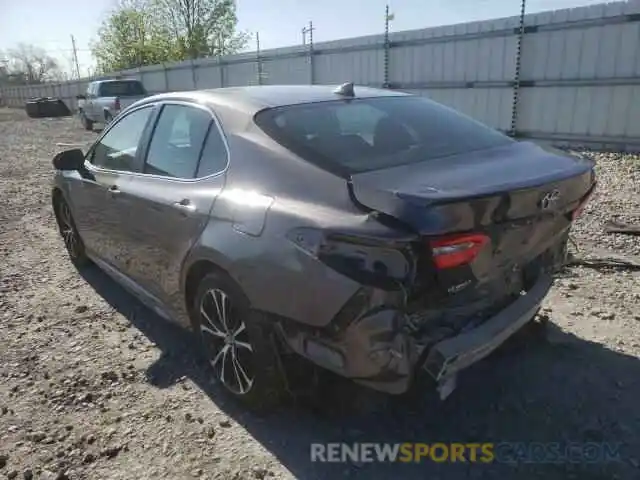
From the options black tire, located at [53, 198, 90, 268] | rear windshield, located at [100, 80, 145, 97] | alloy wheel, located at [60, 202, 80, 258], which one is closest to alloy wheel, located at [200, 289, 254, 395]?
black tire, located at [53, 198, 90, 268]

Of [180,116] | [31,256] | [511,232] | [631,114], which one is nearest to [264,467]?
[511,232]

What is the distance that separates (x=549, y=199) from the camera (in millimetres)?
2154

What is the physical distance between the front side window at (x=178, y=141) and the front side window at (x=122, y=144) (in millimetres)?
219

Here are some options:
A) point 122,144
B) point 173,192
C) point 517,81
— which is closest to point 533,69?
point 517,81

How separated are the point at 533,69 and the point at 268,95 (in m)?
7.81

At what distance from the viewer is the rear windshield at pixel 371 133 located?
2377 mm

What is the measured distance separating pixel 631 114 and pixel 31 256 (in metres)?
8.81

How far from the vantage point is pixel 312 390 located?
2461mm

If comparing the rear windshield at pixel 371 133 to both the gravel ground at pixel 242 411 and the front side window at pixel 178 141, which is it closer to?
the front side window at pixel 178 141

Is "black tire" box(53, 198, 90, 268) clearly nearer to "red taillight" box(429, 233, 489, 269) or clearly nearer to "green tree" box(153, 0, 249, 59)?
"red taillight" box(429, 233, 489, 269)

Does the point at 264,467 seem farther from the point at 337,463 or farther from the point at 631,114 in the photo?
the point at 631,114

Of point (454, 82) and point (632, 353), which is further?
point (454, 82)

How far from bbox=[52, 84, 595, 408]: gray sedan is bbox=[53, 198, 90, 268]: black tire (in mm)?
1488

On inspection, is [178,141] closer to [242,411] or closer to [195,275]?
[195,275]
